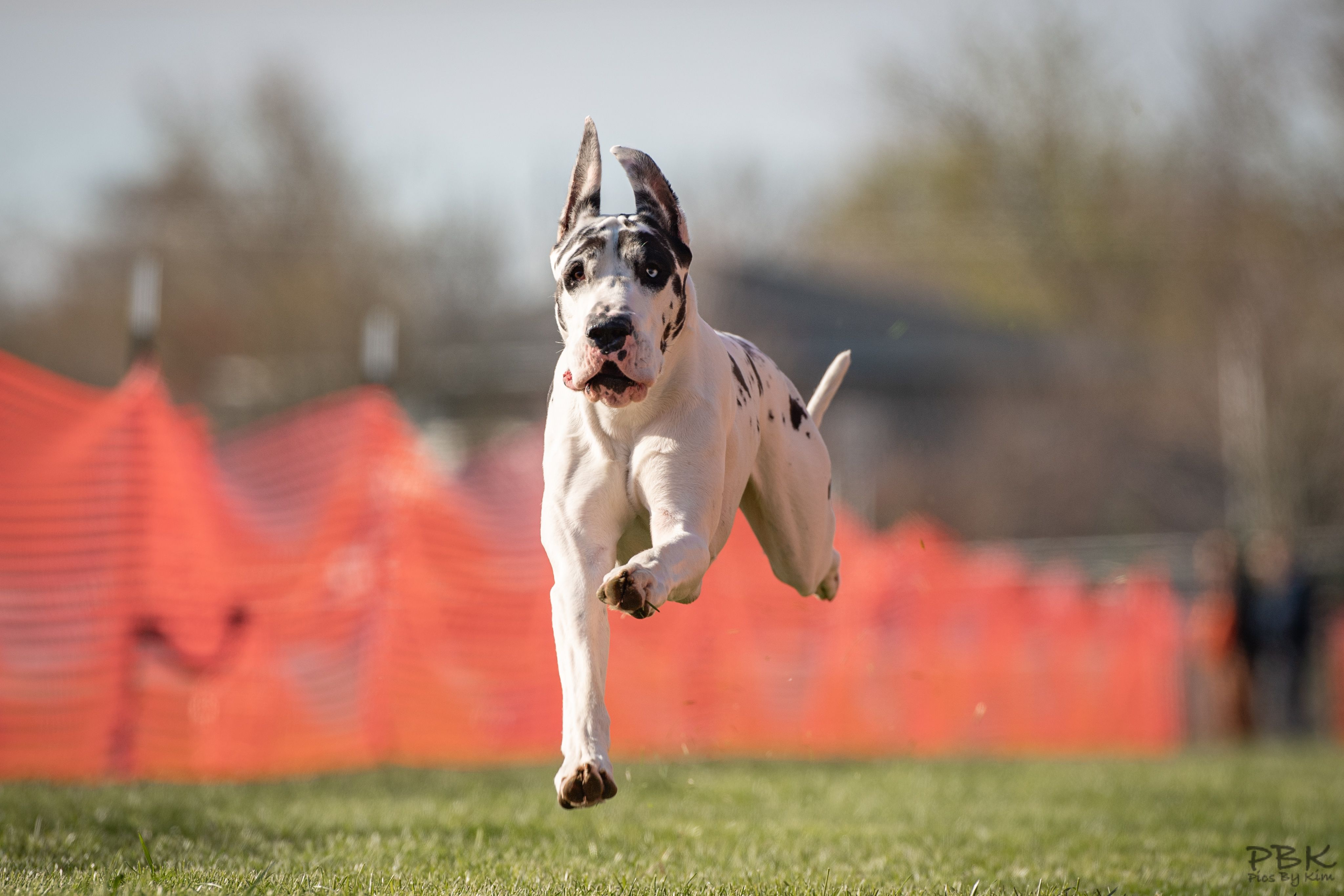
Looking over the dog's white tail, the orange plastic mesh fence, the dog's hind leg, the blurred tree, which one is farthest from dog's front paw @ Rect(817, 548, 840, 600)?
the blurred tree

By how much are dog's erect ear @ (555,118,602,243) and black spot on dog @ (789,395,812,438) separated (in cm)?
124

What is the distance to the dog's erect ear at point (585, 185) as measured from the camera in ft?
14.1

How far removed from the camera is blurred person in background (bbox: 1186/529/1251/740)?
52.3 feet

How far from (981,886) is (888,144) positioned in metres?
35.5

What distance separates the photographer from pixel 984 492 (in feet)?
108

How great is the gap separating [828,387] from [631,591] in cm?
237

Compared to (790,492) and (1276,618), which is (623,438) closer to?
(790,492)

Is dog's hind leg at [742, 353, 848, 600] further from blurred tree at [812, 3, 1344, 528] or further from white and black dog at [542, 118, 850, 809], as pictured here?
blurred tree at [812, 3, 1344, 528]

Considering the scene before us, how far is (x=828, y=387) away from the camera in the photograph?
584 cm

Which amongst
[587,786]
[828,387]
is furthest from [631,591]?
[828,387]

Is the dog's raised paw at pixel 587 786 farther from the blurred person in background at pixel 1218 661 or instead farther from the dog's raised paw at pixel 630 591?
the blurred person in background at pixel 1218 661

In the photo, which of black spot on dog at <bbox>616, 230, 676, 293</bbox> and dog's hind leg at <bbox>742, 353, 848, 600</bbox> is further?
dog's hind leg at <bbox>742, 353, 848, 600</bbox>

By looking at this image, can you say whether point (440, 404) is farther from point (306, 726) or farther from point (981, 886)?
point (981, 886)

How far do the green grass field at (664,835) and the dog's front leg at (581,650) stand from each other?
73cm
